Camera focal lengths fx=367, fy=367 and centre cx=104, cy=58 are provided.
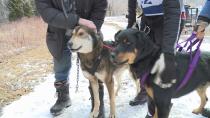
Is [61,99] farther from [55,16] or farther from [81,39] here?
[55,16]

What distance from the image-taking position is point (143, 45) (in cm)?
336

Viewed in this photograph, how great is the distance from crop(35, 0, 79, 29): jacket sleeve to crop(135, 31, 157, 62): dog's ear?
3.27 ft

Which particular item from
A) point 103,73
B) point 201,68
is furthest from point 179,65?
point 103,73

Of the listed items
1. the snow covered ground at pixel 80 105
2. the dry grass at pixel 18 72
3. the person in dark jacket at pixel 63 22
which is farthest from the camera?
the dry grass at pixel 18 72

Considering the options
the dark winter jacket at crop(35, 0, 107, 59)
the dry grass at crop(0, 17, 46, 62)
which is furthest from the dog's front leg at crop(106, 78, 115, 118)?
the dry grass at crop(0, 17, 46, 62)

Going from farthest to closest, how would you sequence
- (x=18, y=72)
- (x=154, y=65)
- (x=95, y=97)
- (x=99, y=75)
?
(x=18, y=72)
(x=95, y=97)
(x=99, y=75)
(x=154, y=65)

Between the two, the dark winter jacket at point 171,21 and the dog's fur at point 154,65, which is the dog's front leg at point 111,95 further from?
the dark winter jacket at point 171,21

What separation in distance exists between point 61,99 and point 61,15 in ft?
4.54

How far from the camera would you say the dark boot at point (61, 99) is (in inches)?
193

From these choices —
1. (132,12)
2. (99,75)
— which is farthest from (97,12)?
(99,75)

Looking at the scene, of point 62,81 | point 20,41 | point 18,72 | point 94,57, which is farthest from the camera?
point 20,41

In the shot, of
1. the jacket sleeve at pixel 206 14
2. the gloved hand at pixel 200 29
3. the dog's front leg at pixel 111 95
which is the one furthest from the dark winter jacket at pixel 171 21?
the dog's front leg at pixel 111 95

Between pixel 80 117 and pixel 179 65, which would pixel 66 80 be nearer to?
pixel 80 117

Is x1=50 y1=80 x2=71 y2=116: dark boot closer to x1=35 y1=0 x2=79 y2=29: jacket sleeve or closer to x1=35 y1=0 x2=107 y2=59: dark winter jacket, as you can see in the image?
x1=35 y1=0 x2=107 y2=59: dark winter jacket
